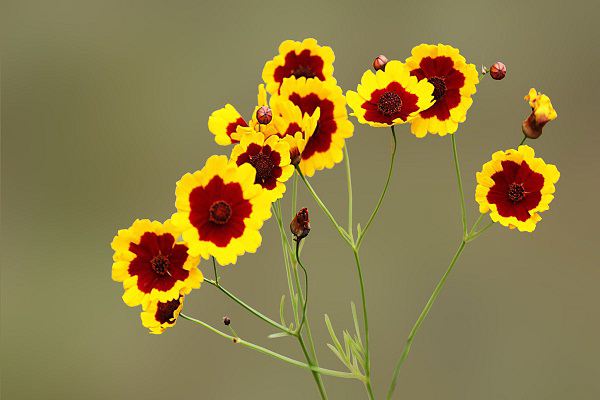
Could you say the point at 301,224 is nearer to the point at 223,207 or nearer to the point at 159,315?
the point at 223,207

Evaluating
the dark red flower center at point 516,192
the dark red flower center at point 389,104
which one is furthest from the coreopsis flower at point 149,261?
the dark red flower center at point 516,192

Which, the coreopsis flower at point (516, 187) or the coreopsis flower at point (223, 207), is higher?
the coreopsis flower at point (516, 187)

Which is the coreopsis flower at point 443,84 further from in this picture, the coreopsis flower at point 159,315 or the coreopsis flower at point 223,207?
the coreopsis flower at point 159,315

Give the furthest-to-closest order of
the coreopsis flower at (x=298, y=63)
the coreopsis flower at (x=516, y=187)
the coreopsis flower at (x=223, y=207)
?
1. the coreopsis flower at (x=298, y=63)
2. the coreopsis flower at (x=516, y=187)
3. the coreopsis flower at (x=223, y=207)

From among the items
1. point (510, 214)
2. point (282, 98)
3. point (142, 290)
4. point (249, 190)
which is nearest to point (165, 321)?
point (142, 290)

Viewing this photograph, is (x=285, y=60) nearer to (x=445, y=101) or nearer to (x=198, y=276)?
(x=445, y=101)

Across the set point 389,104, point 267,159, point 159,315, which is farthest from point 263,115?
point 159,315
